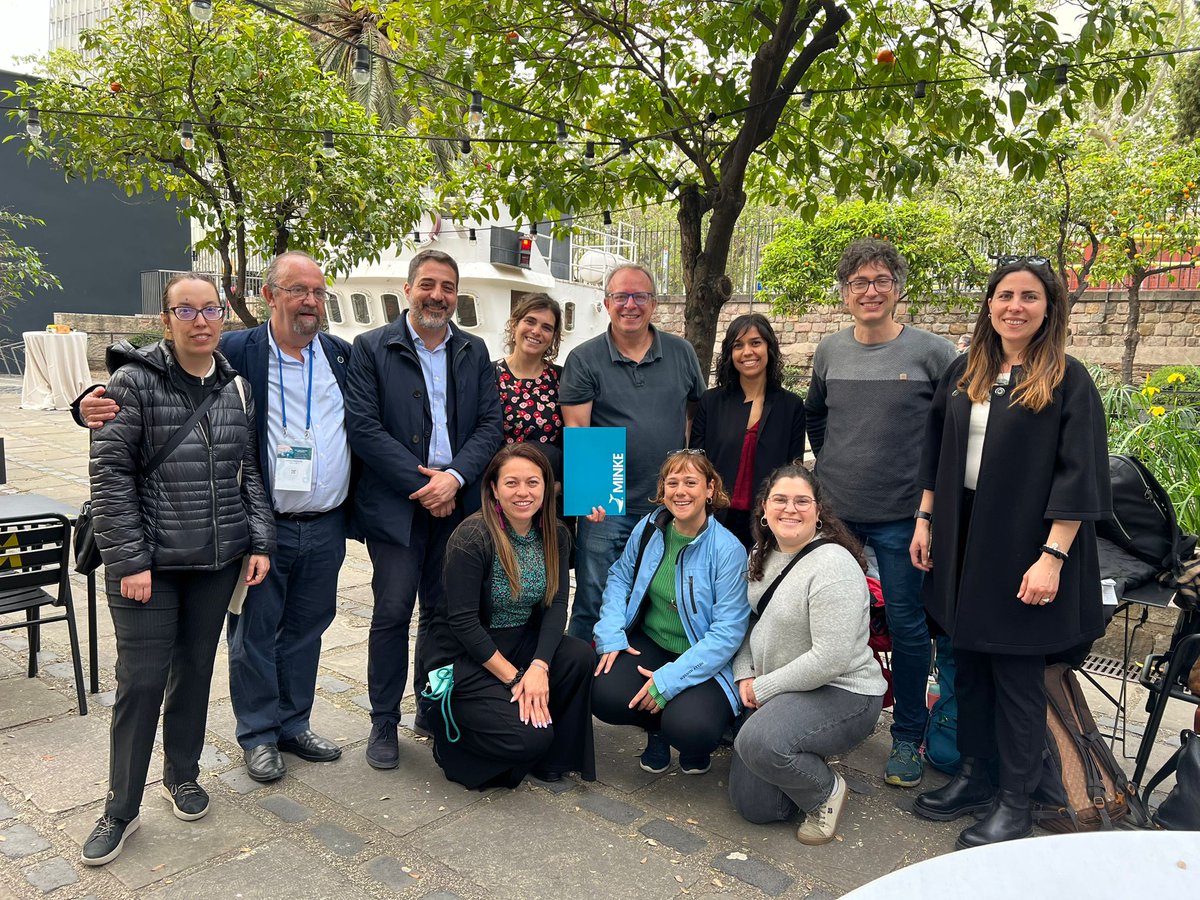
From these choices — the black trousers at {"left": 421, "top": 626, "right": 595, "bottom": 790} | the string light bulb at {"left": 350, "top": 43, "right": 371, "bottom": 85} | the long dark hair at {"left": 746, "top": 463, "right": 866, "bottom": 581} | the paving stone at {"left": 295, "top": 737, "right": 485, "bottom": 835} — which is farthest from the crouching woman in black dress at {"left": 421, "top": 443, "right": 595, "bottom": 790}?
the string light bulb at {"left": 350, "top": 43, "right": 371, "bottom": 85}

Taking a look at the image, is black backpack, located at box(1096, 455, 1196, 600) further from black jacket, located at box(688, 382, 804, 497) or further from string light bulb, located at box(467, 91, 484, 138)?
string light bulb, located at box(467, 91, 484, 138)

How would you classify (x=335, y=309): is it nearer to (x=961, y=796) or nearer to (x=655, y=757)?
(x=655, y=757)

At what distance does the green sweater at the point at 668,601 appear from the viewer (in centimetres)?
384

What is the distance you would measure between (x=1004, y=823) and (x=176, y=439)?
3.23 meters

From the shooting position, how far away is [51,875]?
2932 millimetres

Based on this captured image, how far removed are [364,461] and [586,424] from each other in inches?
40.7

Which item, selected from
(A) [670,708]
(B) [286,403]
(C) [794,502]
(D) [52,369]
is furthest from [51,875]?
(D) [52,369]

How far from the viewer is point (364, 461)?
12.7 feet

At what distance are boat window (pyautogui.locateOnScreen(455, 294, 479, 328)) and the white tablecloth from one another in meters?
7.28

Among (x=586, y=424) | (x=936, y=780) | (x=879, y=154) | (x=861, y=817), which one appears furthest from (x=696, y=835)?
(x=879, y=154)

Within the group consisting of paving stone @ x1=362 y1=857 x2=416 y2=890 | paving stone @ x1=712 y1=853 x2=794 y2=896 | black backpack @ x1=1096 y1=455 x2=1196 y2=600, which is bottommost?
paving stone @ x1=712 y1=853 x2=794 y2=896

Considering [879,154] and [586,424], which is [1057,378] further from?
[879,154]

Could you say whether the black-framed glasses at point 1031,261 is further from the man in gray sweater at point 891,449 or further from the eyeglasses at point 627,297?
the eyeglasses at point 627,297

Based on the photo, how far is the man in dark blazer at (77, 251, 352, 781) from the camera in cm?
363
